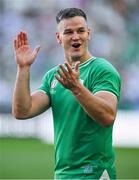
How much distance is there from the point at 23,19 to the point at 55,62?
1.48 m

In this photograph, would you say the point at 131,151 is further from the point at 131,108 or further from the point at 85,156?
the point at 85,156

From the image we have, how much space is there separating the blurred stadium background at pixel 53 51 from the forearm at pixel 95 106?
36.5ft

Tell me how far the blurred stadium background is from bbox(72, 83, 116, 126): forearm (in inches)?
438

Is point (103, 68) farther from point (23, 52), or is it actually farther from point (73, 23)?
point (23, 52)

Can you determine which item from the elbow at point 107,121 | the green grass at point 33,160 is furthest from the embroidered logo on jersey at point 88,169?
the green grass at point 33,160

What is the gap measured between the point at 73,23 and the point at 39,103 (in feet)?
2.38

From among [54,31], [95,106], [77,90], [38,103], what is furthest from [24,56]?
[54,31]

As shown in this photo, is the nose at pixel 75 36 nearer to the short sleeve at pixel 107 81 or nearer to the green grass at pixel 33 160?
the short sleeve at pixel 107 81

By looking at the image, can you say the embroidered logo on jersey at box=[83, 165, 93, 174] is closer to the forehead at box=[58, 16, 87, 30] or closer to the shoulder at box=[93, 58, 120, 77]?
the shoulder at box=[93, 58, 120, 77]

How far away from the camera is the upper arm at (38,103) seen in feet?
21.4

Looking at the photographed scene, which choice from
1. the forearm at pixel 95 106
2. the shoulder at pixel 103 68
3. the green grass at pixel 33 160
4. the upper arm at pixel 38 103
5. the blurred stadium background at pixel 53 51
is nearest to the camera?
the forearm at pixel 95 106

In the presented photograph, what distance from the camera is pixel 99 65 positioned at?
6316 millimetres

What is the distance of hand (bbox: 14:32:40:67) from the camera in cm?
641

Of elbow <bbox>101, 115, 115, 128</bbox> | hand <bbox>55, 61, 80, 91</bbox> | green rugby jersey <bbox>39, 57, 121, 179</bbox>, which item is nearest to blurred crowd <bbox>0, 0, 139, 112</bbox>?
green rugby jersey <bbox>39, 57, 121, 179</bbox>
